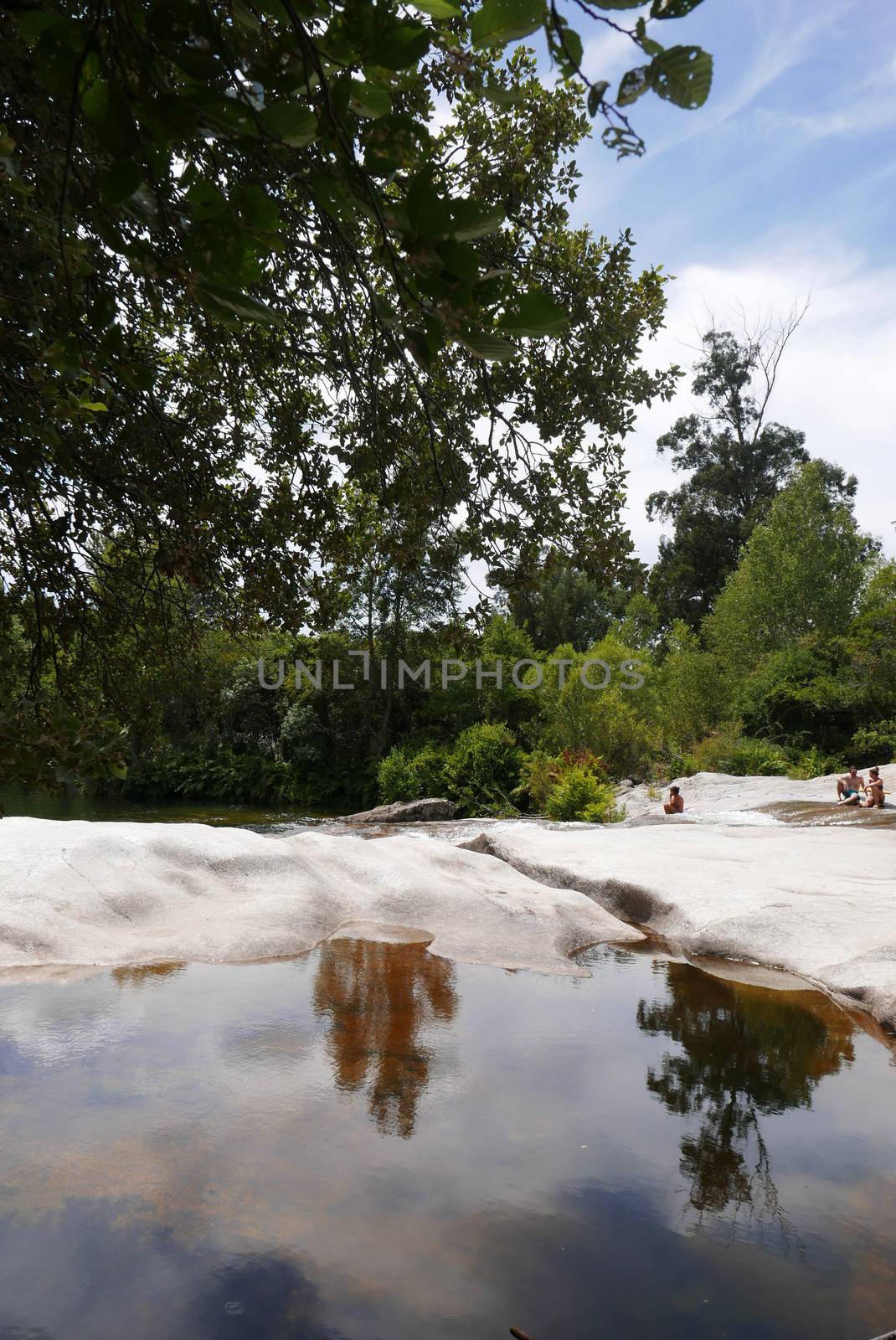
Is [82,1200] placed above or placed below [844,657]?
below

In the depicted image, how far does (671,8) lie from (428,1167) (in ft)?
11.4

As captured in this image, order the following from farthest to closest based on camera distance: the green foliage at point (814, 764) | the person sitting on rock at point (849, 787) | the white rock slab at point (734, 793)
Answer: the green foliage at point (814, 764), the white rock slab at point (734, 793), the person sitting on rock at point (849, 787)

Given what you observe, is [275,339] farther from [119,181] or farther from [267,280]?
[119,181]

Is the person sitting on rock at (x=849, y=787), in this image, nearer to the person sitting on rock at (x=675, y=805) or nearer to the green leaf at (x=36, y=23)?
the person sitting on rock at (x=675, y=805)

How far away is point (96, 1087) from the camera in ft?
12.3

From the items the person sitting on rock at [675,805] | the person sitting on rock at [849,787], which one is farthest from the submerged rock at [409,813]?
the person sitting on rock at [849,787]

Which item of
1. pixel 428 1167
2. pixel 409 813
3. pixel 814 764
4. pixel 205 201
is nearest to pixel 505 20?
pixel 205 201

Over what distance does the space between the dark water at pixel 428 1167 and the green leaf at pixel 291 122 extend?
2817 mm

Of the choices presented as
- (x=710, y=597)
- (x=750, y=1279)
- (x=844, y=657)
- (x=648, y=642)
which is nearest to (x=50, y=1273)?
(x=750, y=1279)

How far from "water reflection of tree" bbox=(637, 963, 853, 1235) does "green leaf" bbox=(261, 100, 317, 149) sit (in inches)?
136

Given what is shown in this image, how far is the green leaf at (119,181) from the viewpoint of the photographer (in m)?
1.11

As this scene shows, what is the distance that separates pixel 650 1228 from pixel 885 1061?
7.33 feet

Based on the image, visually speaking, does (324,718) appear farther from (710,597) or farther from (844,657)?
(710,597)

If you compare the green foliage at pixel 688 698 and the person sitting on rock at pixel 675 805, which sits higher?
the green foliage at pixel 688 698
